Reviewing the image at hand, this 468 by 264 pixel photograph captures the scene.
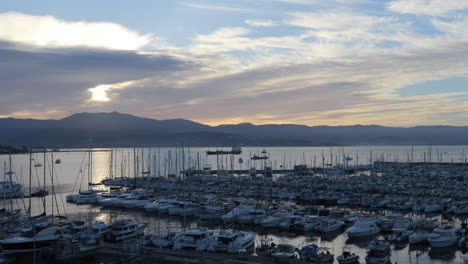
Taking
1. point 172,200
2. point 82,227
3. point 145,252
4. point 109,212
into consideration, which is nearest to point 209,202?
point 172,200

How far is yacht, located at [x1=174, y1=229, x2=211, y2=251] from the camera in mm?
20750

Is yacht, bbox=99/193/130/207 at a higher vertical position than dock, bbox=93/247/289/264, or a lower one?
lower

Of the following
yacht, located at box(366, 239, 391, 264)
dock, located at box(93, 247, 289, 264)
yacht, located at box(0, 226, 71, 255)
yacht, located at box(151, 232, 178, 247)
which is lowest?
yacht, located at box(366, 239, 391, 264)

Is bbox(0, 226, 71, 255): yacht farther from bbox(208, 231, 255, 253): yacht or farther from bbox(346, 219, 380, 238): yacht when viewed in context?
bbox(346, 219, 380, 238): yacht

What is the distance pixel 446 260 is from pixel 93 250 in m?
18.0

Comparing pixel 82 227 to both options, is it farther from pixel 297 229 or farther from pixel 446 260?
pixel 446 260

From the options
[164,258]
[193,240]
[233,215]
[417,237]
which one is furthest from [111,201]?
[417,237]

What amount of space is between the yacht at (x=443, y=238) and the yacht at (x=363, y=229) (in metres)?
3.65

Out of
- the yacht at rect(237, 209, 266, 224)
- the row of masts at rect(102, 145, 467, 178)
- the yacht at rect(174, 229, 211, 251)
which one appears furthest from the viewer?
the row of masts at rect(102, 145, 467, 178)

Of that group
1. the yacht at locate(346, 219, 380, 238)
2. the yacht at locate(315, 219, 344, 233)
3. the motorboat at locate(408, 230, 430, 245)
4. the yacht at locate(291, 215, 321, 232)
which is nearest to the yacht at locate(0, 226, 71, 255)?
the yacht at locate(291, 215, 321, 232)

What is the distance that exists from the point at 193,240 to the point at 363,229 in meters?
11.7

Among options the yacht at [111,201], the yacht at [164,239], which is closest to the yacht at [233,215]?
the yacht at [164,239]

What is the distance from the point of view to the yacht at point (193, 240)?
20.8 meters

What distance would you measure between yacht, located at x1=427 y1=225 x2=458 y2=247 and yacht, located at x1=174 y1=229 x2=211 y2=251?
13.1 m
